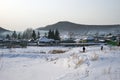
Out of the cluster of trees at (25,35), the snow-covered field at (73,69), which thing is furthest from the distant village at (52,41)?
the snow-covered field at (73,69)

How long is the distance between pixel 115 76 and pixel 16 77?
395 cm

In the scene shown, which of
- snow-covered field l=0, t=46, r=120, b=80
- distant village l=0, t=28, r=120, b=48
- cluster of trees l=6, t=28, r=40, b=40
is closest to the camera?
snow-covered field l=0, t=46, r=120, b=80

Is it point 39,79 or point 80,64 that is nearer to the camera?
point 39,79

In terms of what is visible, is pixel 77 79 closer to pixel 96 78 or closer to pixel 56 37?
pixel 96 78

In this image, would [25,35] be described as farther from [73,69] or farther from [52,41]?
[73,69]

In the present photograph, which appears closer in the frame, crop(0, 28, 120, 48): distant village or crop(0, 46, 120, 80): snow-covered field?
crop(0, 46, 120, 80): snow-covered field

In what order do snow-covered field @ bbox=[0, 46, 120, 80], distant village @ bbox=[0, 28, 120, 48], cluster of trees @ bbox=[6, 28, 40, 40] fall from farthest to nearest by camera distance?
1. cluster of trees @ bbox=[6, 28, 40, 40]
2. distant village @ bbox=[0, 28, 120, 48]
3. snow-covered field @ bbox=[0, 46, 120, 80]

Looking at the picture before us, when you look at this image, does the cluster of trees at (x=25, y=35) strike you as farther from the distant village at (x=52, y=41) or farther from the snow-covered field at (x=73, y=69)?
the snow-covered field at (x=73, y=69)

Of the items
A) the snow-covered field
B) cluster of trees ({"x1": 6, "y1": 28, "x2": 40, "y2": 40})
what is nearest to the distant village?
cluster of trees ({"x1": 6, "y1": 28, "x2": 40, "y2": 40})

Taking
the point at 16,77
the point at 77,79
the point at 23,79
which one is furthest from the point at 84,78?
the point at 16,77

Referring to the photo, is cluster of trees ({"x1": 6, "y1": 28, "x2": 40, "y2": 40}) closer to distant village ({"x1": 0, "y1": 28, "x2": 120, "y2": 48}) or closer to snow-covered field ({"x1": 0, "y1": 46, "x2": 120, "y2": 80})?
distant village ({"x1": 0, "y1": 28, "x2": 120, "y2": 48})

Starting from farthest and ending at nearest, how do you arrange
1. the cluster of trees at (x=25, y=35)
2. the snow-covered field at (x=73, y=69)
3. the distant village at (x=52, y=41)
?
the cluster of trees at (x=25, y=35)
the distant village at (x=52, y=41)
the snow-covered field at (x=73, y=69)

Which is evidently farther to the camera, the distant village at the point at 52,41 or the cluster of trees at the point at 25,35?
→ the cluster of trees at the point at 25,35

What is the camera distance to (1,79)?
7859 mm
